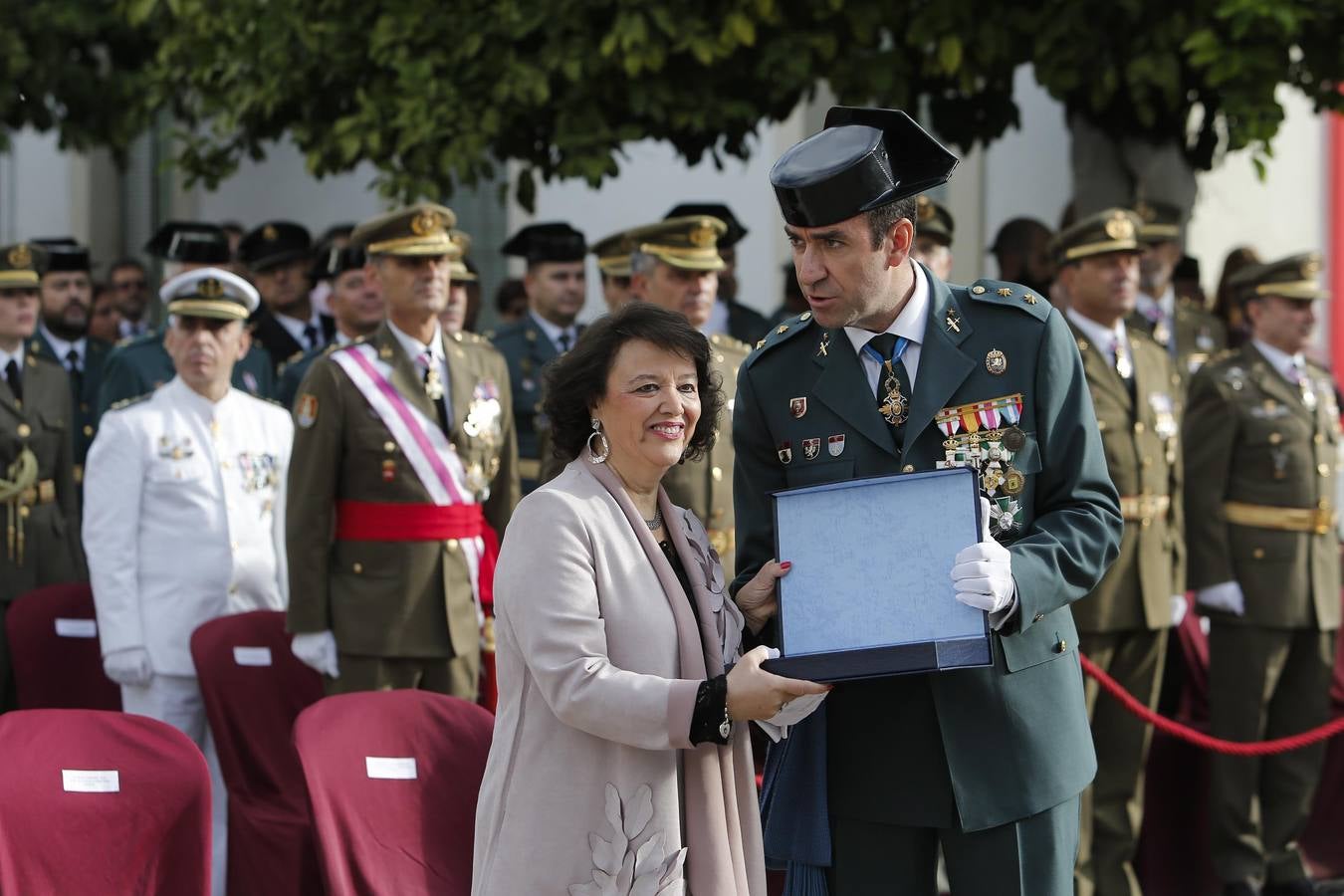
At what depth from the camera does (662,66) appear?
6691 millimetres

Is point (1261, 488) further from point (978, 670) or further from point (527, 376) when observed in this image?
point (978, 670)

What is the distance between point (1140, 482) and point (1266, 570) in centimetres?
71

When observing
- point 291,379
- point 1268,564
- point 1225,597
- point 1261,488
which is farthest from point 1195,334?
point 291,379

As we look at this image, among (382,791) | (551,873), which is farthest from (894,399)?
(382,791)

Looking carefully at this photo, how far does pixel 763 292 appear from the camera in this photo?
11203 millimetres

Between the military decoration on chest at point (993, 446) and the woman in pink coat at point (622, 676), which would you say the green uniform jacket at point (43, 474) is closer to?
the woman in pink coat at point (622, 676)

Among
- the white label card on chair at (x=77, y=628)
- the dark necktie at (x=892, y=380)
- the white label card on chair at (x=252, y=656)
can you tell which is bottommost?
the white label card on chair at (x=252, y=656)

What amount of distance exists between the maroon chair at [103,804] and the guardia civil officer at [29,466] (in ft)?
7.51

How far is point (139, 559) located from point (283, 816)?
4.35 ft

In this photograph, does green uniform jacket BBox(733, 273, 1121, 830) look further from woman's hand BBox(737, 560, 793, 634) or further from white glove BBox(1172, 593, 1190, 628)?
white glove BBox(1172, 593, 1190, 628)

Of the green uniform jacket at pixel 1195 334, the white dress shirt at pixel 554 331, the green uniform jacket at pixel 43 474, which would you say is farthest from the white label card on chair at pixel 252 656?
the green uniform jacket at pixel 1195 334

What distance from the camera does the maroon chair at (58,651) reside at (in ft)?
17.7

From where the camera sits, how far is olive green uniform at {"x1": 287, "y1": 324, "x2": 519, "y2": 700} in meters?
5.26

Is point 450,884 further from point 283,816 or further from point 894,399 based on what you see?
point 894,399
